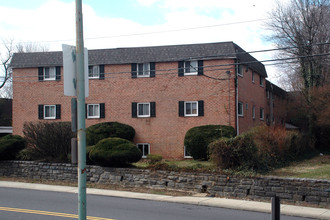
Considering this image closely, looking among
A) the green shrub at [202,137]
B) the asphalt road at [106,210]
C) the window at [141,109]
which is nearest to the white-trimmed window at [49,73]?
the window at [141,109]

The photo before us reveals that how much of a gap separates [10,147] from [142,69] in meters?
10.6

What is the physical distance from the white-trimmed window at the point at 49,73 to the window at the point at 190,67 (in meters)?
9.75

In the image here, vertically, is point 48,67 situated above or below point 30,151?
above

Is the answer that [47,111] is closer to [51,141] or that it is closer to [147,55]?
[147,55]

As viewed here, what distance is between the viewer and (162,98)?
89.2 feet

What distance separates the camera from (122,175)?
17.4 meters

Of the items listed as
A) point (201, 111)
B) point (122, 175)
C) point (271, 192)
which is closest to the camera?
point (271, 192)

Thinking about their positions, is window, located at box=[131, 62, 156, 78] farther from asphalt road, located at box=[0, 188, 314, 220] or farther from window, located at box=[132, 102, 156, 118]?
asphalt road, located at box=[0, 188, 314, 220]

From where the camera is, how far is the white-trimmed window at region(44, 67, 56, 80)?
97.1 feet

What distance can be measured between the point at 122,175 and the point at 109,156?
103cm

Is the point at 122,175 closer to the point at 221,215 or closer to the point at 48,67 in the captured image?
the point at 221,215

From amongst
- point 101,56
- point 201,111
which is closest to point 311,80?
point 201,111

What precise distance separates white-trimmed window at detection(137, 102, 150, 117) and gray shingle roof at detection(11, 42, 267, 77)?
3075 mm

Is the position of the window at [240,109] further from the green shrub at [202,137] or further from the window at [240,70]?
the green shrub at [202,137]
